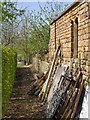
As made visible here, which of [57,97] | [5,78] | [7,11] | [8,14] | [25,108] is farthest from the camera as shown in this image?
[7,11]

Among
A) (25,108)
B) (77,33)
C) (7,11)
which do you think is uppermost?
(7,11)

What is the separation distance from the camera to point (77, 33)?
8984mm

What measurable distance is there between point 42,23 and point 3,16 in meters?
8.74

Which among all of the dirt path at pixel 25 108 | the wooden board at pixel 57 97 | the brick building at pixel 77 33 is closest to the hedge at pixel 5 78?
the dirt path at pixel 25 108

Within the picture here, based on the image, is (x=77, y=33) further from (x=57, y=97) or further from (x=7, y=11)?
(x=7, y=11)

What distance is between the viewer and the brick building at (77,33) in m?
7.69

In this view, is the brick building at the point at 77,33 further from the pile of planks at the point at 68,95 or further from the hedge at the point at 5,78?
the hedge at the point at 5,78

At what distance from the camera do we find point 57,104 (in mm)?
8805

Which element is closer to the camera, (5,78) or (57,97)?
(5,78)

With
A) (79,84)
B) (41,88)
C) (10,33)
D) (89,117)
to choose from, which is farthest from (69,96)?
(10,33)

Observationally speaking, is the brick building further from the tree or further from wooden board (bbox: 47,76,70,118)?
the tree

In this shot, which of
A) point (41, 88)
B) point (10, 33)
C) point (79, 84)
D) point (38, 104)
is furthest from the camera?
point (10, 33)

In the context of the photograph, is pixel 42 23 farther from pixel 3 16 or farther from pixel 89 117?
pixel 89 117

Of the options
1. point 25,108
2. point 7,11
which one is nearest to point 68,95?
point 25,108
